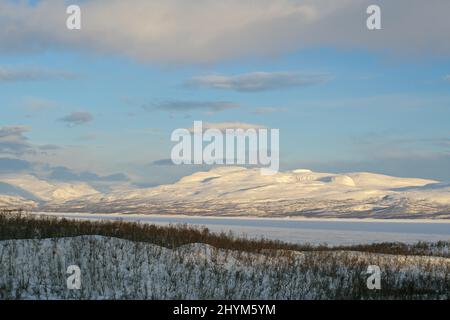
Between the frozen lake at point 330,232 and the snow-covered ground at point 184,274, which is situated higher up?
the snow-covered ground at point 184,274

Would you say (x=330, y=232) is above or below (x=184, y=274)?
below

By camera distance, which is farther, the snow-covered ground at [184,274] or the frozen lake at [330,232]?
the frozen lake at [330,232]

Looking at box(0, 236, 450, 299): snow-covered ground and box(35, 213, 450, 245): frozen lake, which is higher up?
box(0, 236, 450, 299): snow-covered ground

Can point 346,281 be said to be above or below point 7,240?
below

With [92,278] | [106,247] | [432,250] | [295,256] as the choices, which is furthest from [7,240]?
[432,250]

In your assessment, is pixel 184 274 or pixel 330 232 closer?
pixel 184 274

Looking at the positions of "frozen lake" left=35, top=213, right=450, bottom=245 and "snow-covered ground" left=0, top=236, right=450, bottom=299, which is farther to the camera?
"frozen lake" left=35, top=213, right=450, bottom=245
